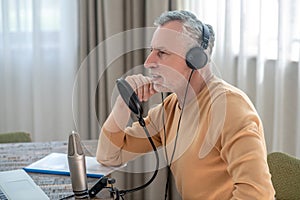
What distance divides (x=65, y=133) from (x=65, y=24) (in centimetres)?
71

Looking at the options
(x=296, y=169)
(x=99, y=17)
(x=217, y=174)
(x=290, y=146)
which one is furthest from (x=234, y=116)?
(x=99, y=17)

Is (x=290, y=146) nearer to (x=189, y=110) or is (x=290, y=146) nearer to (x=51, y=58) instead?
(x=189, y=110)

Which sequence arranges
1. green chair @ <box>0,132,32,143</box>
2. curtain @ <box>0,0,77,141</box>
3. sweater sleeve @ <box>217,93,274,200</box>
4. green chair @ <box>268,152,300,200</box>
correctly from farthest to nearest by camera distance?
curtain @ <box>0,0,77,141</box> < green chair @ <box>0,132,32,143</box> < green chair @ <box>268,152,300,200</box> < sweater sleeve @ <box>217,93,274,200</box>

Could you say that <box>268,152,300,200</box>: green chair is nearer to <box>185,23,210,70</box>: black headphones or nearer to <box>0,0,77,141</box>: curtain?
<box>185,23,210,70</box>: black headphones

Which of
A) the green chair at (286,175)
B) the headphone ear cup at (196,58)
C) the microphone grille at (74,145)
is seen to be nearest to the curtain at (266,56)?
the green chair at (286,175)

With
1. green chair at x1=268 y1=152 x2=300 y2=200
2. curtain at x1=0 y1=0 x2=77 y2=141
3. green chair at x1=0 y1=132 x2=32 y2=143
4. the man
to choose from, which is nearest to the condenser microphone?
the man

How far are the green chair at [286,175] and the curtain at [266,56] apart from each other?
513 millimetres

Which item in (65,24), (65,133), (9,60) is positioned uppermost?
(65,24)

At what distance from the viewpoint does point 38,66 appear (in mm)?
3055

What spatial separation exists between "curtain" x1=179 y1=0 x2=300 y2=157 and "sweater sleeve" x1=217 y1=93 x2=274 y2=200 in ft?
3.31

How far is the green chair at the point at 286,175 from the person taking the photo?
1.67 metres

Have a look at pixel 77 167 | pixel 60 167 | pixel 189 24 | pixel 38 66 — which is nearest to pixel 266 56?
pixel 189 24

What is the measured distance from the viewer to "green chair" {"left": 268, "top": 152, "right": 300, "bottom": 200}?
5.48ft

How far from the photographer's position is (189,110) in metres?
1.49
